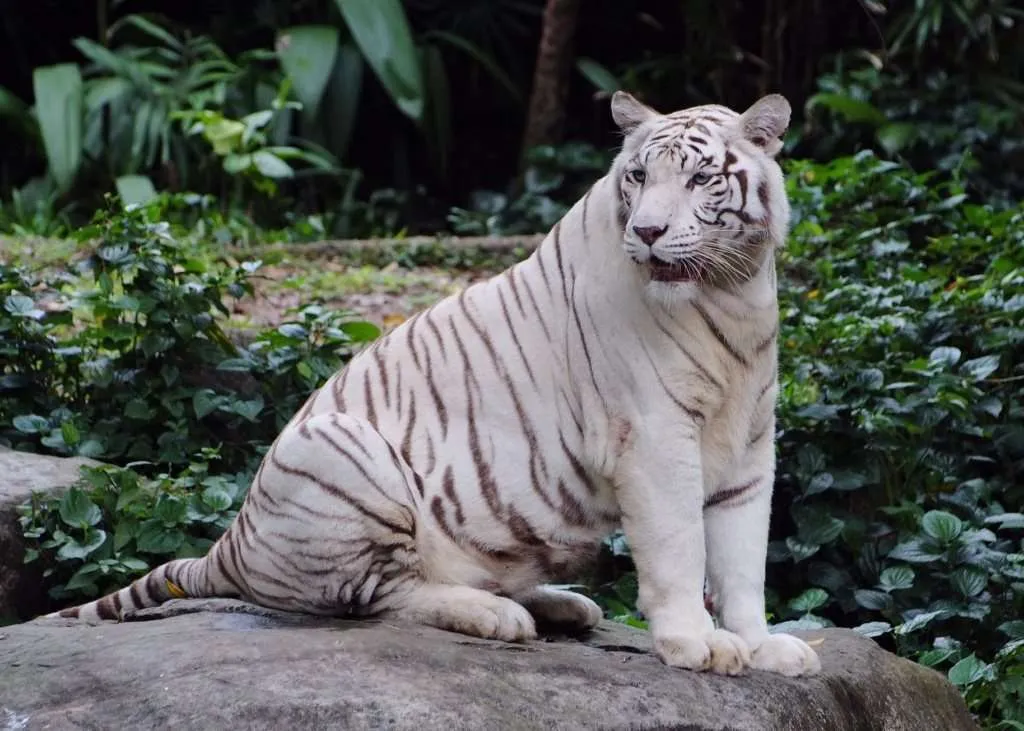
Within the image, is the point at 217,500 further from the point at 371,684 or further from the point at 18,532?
the point at 371,684

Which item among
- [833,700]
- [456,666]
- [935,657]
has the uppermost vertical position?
Result: [456,666]

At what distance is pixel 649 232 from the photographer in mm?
3229

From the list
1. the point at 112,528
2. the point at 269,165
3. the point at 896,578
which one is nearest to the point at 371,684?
the point at 112,528

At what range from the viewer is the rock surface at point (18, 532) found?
4809 millimetres

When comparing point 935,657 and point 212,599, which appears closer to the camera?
point 212,599

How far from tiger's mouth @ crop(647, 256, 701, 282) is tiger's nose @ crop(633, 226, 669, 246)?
2.7 inches

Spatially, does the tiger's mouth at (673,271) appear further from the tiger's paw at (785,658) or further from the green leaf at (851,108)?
the green leaf at (851,108)

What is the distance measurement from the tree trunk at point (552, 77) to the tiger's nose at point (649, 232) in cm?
742

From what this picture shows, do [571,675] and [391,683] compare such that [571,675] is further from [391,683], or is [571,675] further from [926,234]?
[926,234]

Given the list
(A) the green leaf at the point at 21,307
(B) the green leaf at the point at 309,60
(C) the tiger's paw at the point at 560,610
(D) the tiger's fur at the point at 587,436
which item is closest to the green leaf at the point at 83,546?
(D) the tiger's fur at the point at 587,436

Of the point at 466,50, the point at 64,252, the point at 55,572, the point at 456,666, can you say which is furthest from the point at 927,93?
the point at 456,666

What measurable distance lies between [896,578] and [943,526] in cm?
25

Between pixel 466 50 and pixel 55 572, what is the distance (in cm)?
747

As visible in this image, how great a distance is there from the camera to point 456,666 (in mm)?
3178
